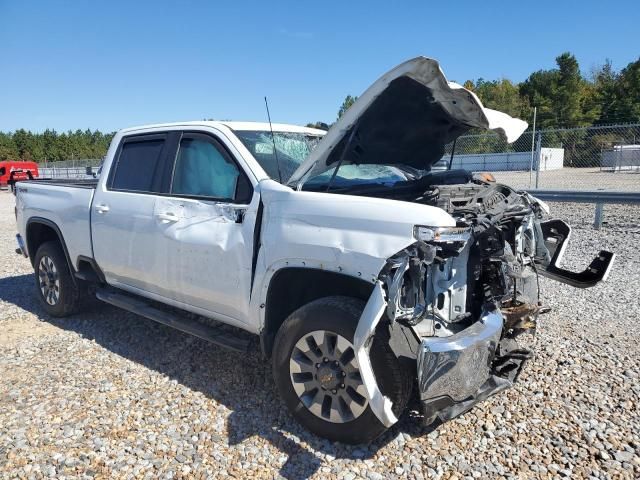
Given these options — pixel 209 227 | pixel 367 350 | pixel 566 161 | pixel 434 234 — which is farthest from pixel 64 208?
pixel 566 161

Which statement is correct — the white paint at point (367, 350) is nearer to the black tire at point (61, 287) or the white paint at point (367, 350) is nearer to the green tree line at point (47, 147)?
the black tire at point (61, 287)

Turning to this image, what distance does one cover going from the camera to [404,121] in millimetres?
3869

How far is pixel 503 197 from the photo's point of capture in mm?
3898

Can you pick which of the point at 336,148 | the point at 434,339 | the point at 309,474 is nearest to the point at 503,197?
the point at 336,148

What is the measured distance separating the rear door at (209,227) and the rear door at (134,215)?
12 cm

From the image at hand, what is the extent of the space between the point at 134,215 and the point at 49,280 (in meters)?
2.04

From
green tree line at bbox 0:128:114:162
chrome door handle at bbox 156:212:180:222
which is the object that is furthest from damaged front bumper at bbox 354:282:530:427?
green tree line at bbox 0:128:114:162

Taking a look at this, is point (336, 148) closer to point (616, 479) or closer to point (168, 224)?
point (168, 224)

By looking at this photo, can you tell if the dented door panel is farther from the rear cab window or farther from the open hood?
the open hood

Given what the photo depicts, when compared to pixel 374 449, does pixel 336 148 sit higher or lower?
higher

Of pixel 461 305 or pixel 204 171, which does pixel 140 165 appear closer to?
pixel 204 171

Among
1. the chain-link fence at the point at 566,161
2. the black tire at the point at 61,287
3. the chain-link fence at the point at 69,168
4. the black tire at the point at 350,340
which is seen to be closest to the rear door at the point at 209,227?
the black tire at the point at 350,340

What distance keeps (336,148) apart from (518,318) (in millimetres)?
1667

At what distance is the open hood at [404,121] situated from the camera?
126 inches
